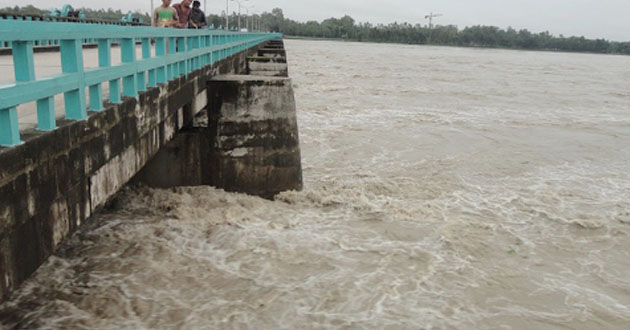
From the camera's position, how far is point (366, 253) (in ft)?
25.2

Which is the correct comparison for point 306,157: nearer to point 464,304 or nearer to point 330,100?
point 464,304

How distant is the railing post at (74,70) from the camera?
3.92 metres

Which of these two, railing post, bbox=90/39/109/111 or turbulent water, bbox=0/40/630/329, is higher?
railing post, bbox=90/39/109/111

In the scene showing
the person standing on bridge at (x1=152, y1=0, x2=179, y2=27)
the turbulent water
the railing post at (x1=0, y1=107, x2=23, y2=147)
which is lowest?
the turbulent water

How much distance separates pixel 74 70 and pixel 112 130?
0.99m

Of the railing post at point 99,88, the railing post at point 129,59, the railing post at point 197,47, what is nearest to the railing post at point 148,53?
the railing post at point 129,59

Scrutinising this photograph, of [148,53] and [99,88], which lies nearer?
[99,88]

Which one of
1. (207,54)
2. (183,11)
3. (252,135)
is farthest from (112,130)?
(183,11)

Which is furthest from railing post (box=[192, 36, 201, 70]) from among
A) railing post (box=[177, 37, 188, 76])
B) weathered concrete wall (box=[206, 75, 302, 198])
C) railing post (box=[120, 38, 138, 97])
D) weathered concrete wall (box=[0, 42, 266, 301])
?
railing post (box=[120, 38, 138, 97])

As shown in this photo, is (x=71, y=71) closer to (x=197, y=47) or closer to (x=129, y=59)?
(x=129, y=59)

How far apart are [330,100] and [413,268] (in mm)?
18689

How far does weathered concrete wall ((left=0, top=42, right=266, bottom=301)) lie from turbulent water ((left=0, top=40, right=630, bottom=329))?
65.5 inches

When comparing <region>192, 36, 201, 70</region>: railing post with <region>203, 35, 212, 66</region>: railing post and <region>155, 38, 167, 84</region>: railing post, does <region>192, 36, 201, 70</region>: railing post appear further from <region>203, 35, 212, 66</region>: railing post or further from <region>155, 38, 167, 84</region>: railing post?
<region>155, 38, 167, 84</region>: railing post

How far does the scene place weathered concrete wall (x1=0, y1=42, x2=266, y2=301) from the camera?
3244 millimetres
